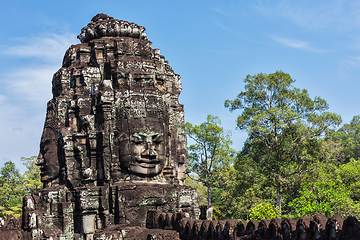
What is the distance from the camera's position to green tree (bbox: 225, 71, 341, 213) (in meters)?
23.8

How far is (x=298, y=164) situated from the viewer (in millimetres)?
24578

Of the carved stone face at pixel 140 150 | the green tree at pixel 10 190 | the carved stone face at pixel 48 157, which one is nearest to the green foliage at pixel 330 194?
the carved stone face at pixel 140 150

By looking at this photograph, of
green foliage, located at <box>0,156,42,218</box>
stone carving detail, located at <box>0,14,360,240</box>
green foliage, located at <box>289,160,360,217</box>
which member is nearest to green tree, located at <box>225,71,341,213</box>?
green foliage, located at <box>289,160,360,217</box>

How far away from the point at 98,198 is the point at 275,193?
1583cm

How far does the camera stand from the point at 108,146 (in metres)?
12.2

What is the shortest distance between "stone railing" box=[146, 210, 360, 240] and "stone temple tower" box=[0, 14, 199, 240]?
430 millimetres

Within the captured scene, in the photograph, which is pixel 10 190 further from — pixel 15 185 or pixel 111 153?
pixel 111 153

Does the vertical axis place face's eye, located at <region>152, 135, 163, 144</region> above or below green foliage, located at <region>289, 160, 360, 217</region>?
above

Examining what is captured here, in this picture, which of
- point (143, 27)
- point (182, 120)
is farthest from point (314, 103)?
point (143, 27)

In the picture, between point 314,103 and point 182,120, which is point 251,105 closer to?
point 314,103

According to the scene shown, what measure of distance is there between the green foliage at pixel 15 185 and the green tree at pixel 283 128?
57.4 ft

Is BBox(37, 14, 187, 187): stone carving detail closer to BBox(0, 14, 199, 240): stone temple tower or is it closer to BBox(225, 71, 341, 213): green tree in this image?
BBox(0, 14, 199, 240): stone temple tower

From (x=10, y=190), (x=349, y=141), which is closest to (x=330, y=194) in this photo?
(x=10, y=190)

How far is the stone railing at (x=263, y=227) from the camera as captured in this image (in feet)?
22.8
